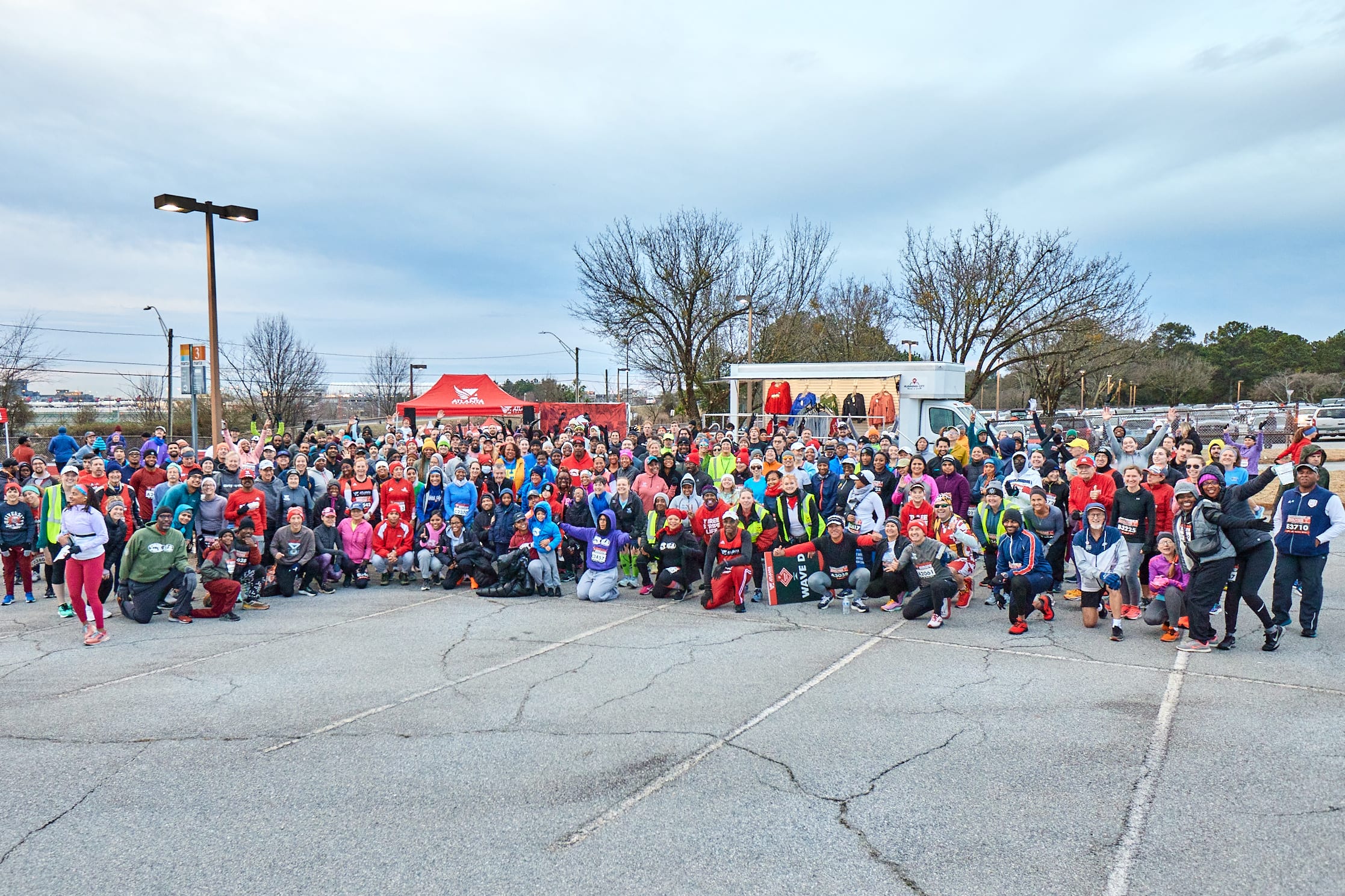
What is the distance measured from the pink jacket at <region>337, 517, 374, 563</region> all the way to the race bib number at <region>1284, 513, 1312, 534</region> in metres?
11.0

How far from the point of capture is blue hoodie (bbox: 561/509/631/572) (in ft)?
37.0

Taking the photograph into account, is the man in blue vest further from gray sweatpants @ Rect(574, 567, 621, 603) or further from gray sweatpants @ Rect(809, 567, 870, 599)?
gray sweatpants @ Rect(574, 567, 621, 603)

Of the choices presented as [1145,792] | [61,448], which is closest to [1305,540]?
[1145,792]

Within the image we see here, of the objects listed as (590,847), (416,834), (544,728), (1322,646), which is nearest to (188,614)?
(544,728)

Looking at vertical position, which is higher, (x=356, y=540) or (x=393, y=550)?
(x=356, y=540)

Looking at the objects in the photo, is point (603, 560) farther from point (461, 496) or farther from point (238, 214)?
point (238, 214)

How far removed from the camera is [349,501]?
40.9ft

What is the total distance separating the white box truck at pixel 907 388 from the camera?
21.3m

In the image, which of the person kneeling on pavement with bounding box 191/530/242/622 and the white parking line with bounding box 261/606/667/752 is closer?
the white parking line with bounding box 261/606/667/752

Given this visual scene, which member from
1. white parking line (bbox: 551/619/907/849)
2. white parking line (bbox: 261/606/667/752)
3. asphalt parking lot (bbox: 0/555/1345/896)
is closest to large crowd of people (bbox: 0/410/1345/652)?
asphalt parking lot (bbox: 0/555/1345/896)

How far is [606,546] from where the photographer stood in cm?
1125

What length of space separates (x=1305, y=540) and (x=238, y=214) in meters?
16.6

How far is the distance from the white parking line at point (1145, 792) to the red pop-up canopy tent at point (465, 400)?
21.2 meters

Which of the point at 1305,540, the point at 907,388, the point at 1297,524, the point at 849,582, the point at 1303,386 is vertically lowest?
the point at 849,582
